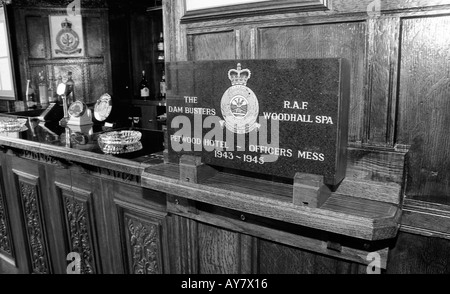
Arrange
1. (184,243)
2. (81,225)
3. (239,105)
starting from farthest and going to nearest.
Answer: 1. (81,225)
2. (184,243)
3. (239,105)

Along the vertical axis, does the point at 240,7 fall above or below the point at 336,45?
above

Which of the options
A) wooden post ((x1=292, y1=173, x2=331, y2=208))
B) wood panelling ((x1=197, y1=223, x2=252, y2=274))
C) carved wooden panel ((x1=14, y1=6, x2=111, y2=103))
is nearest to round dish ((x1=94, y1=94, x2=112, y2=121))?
wood panelling ((x1=197, y1=223, x2=252, y2=274))

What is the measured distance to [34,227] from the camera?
91.1 inches

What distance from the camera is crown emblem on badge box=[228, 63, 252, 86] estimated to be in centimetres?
104

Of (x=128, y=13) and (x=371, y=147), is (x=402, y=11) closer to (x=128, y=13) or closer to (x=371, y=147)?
(x=371, y=147)

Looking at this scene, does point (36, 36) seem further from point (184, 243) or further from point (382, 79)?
point (382, 79)

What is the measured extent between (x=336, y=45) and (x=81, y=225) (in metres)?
1.59

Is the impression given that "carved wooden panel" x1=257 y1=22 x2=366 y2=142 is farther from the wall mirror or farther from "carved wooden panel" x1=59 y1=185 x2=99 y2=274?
the wall mirror

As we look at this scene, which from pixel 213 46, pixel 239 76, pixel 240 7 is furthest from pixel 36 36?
pixel 239 76

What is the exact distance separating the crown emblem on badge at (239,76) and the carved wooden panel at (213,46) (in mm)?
287

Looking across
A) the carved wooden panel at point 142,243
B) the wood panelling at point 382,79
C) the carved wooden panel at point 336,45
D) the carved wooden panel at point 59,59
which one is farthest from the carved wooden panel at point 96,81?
the wood panelling at point 382,79

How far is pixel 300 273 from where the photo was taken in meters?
1.25

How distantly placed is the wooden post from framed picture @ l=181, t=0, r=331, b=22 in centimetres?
52

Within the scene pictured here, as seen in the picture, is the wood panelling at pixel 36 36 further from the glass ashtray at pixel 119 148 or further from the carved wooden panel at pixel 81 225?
the glass ashtray at pixel 119 148
